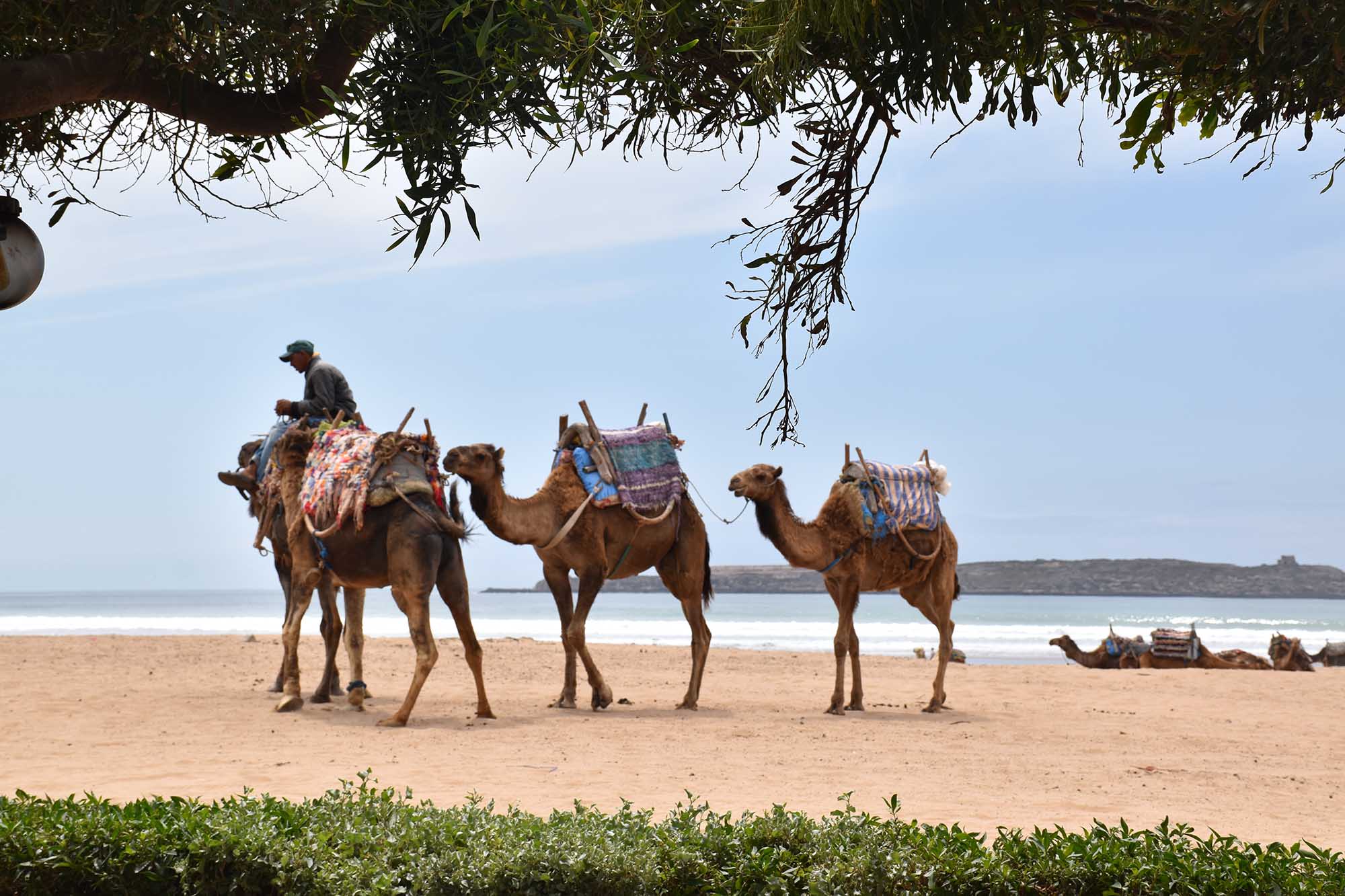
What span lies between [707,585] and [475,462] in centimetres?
303

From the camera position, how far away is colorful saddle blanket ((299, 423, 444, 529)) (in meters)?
11.6

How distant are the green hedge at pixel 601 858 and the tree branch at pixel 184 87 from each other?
10.0 ft

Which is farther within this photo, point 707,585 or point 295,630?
point 707,585

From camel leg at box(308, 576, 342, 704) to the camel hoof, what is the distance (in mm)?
849

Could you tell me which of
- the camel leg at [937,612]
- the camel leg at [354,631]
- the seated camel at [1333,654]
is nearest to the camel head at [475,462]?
the camel leg at [354,631]

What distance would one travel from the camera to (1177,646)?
2248 centimetres

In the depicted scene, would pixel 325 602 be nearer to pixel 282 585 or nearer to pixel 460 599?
pixel 282 585

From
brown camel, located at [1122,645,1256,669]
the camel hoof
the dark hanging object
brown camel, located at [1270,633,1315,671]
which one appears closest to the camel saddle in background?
the camel hoof

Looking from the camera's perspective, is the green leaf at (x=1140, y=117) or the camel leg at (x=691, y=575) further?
the camel leg at (x=691, y=575)

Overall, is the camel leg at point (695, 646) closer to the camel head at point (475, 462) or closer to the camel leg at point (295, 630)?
the camel head at point (475, 462)

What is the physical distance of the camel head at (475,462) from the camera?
11.7m

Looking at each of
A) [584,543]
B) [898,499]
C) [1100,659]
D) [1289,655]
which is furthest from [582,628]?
[1289,655]

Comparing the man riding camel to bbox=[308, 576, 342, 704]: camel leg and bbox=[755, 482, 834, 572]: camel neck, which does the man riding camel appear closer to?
bbox=[308, 576, 342, 704]: camel leg

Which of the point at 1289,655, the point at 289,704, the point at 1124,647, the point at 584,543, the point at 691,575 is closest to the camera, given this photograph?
the point at 584,543
